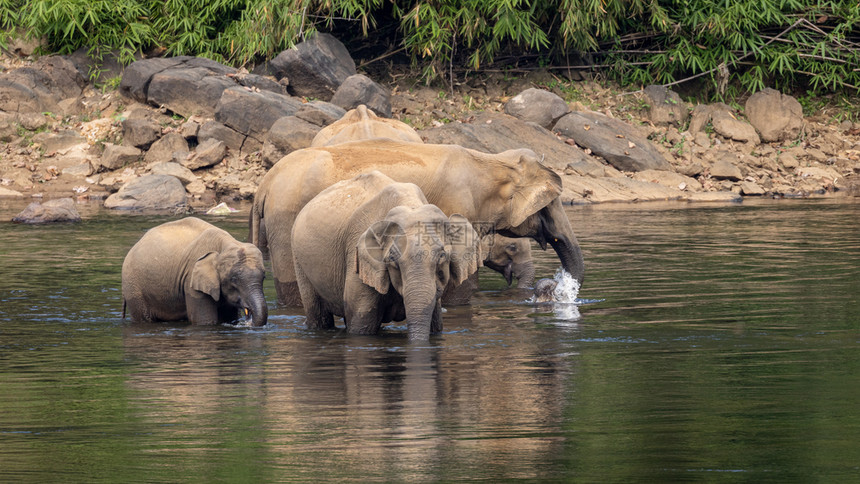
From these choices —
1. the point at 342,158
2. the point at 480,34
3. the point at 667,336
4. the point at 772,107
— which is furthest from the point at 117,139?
the point at 667,336

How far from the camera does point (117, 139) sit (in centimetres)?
3098

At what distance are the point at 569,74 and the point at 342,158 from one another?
21.6 m

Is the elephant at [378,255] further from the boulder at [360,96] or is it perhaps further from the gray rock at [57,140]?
the gray rock at [57,140]

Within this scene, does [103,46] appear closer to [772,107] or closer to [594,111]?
[594,111]

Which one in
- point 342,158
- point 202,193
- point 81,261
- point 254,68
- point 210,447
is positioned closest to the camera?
point 210,447

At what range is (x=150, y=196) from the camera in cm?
2664

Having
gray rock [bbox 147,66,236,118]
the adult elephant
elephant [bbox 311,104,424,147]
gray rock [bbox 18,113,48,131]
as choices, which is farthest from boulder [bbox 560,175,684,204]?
gray rock [bbox 18,113,48,131]

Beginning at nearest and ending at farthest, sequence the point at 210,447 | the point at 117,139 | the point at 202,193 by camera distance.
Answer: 1. the point at 210,447
2. the point at 202,193
3. the point at 117,139

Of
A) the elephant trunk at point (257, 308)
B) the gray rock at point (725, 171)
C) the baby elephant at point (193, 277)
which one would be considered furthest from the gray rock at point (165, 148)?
the elephant trunk at point (257, 308)

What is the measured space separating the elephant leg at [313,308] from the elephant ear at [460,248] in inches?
68.2

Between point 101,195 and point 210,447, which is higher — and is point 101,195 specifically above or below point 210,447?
below

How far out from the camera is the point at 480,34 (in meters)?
34.0

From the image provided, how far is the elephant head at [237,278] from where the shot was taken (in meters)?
12.6

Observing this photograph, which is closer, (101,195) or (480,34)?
(101,195)
